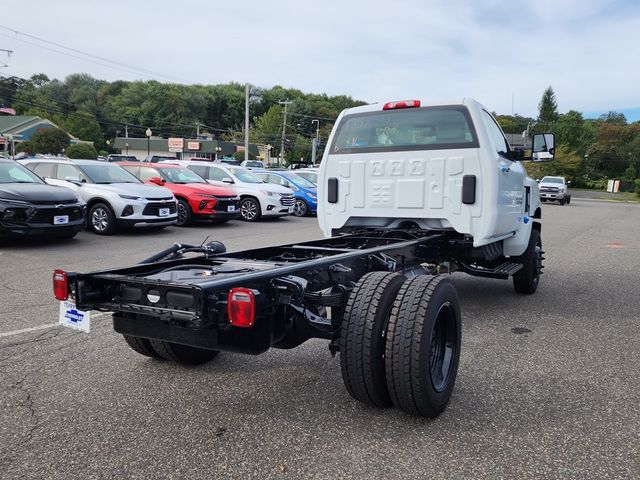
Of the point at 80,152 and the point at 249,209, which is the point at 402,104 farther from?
the point at 80,152

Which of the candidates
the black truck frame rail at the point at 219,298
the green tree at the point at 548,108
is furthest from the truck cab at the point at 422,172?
the green tree at the point at 548,108

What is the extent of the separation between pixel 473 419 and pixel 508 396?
492mm

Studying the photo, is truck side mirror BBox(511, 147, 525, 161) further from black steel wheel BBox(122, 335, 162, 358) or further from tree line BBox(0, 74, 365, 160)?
tree line BBox(0, 74, 365, 160)

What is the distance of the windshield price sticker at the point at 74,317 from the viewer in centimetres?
312

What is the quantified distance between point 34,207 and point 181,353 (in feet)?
21.5

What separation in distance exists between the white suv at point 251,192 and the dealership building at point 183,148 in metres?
62.1

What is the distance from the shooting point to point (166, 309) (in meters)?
2.85

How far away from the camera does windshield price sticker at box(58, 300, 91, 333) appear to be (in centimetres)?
312

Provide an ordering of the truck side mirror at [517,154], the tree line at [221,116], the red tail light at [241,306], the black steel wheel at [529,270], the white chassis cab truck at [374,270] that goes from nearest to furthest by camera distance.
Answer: the red tail light at [241,306]
the white chassis cab truck at [374,270]
the truck side mirror at [517,154]
the black steel wheel at [529,270]
the tree line at [221,116]

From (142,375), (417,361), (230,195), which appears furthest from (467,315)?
(230,195)

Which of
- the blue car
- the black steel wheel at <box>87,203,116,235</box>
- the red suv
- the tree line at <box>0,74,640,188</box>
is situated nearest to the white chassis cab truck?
the black steel wheel at <box>87,203,116,235</box>

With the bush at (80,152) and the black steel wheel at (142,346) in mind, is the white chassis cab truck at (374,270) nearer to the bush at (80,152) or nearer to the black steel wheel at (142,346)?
the black steel wheel at (142,346)

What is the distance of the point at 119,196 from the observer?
442 inches

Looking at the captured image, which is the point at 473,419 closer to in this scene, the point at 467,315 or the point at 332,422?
the point at 332,422
